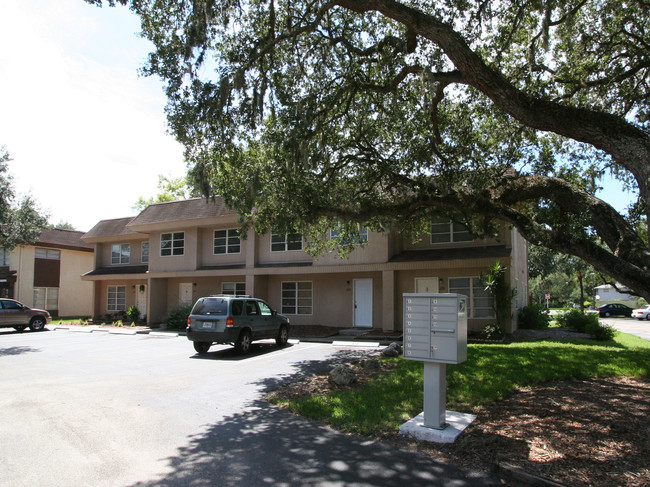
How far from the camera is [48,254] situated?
3369 cm

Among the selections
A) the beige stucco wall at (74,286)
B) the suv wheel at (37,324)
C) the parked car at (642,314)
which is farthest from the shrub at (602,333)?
the beige stucco wall at (74,286)

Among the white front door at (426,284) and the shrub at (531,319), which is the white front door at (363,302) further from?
the shrub at (531,319)

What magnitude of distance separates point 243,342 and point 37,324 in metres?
16.5

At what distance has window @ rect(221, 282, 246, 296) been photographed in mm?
24562

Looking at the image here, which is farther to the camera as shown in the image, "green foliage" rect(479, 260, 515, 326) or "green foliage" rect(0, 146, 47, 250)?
"green foliage" rect(0, 146, 47, 250)

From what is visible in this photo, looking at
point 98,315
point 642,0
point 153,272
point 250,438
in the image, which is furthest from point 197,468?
point 98,315

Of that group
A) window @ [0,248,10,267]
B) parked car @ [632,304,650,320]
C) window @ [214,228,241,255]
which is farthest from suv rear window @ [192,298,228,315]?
parked car @ [632,304,650,320]

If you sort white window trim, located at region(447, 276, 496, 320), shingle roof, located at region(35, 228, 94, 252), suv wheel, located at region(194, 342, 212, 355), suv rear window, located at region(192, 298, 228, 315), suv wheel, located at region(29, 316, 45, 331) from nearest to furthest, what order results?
suv rear window, located at region(192, 298, 228, 315), suv wheel, located at region(194, 342, 212, 355), white window trim, located at region(447, 276, 496, 320), suv wheel, located at region(29, 316, 45, 331), shingle roof, located at region(35, 228, 94, 252)

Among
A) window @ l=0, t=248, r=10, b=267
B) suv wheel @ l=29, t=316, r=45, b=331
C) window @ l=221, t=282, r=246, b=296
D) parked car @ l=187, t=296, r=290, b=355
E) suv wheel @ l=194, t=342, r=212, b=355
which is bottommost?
suv wheel @ l=29, t=316, r=45, b=331

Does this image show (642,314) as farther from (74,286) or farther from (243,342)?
(74,286)

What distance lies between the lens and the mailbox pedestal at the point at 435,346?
5.84 metres

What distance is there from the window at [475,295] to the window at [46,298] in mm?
29991

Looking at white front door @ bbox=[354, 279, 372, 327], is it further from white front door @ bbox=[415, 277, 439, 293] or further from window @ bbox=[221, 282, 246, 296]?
window @ bbox=[221, 282, 246, 296]

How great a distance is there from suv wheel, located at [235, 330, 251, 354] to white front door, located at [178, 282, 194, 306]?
13.1 metres
